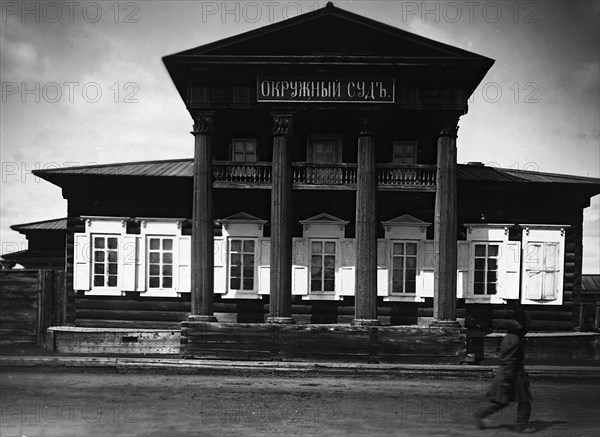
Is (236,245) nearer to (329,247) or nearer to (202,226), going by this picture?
(202,226)

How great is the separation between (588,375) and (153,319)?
1280cm

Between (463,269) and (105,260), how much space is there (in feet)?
37.4

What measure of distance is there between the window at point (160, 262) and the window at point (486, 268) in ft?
32.0

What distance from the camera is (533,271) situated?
17.9 metres

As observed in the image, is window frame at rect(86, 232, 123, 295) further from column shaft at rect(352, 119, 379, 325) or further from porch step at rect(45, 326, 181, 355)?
column shaft at rect(352, 119, 379, 325)

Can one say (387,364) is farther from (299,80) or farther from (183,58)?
(183,58)

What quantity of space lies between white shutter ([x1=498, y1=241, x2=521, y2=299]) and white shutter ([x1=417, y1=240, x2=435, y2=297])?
87.7 inches

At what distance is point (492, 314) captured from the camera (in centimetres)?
1814

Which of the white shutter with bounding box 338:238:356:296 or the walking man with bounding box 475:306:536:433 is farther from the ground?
the white shutter with bounding box 338:238:356:296

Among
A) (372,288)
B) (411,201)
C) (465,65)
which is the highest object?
(465,65)

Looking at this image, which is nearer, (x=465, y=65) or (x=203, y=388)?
(x=203, y=388)

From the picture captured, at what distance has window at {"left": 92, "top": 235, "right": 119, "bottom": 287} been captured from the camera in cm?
1814

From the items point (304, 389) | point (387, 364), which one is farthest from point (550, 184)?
point (304, 389)

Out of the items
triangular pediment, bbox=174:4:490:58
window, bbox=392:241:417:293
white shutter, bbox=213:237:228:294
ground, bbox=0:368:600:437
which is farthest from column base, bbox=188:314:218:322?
triangular pediment, bbox=174:4:490:58
